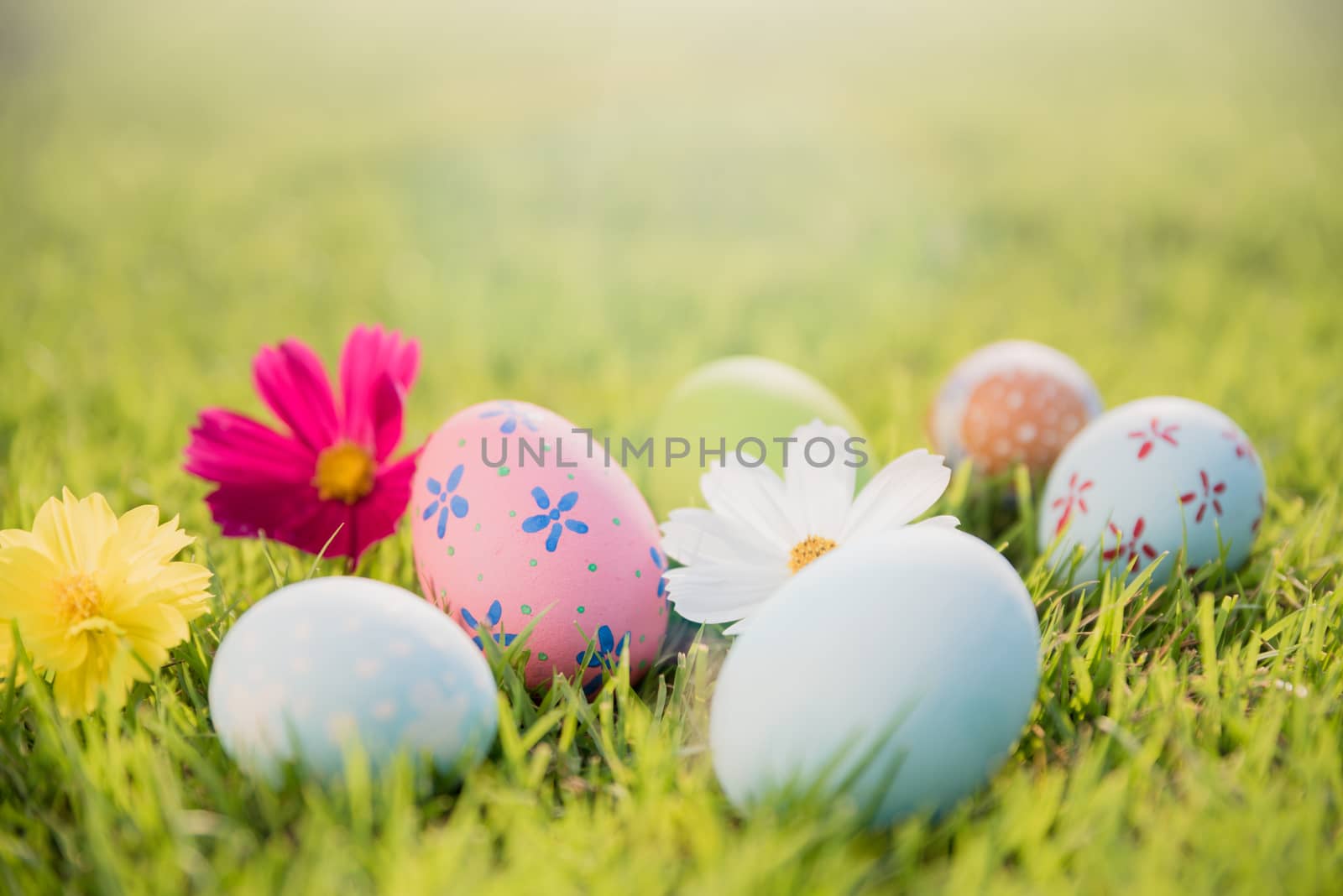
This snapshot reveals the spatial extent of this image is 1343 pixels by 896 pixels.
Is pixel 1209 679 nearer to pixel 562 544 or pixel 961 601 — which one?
pixel 961 601

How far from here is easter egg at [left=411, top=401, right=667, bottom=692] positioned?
3.98 feet

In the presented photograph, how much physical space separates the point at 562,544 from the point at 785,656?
37 cm

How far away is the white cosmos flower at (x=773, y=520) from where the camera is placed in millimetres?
1229

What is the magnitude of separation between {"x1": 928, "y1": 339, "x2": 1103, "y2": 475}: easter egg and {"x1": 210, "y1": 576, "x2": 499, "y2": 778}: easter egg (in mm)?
1112

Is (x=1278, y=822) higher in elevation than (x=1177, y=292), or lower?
lower

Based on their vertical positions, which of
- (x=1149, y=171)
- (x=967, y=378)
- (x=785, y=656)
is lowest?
(x=785, y=656)

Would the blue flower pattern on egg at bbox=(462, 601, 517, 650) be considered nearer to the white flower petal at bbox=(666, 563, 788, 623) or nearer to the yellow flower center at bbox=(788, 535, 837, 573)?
the white flower petal at bbox=(666, 563, 788, 623)

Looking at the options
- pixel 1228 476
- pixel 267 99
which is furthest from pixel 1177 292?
pixel 267 99

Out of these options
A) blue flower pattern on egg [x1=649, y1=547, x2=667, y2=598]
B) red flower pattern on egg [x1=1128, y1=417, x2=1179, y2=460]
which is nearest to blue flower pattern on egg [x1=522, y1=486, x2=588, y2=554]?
blue flower pattern on egg [x1=649, y1=547, x2=667, y2=598]

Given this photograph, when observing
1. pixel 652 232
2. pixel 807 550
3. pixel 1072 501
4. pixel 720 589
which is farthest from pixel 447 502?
pixel 652 232

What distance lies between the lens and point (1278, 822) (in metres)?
0.89

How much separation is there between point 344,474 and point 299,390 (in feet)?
0.45

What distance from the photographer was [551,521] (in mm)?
1223

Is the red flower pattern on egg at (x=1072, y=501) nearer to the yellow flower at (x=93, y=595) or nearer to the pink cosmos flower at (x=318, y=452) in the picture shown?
the pink cosmos flower at (x=318, y=452)
